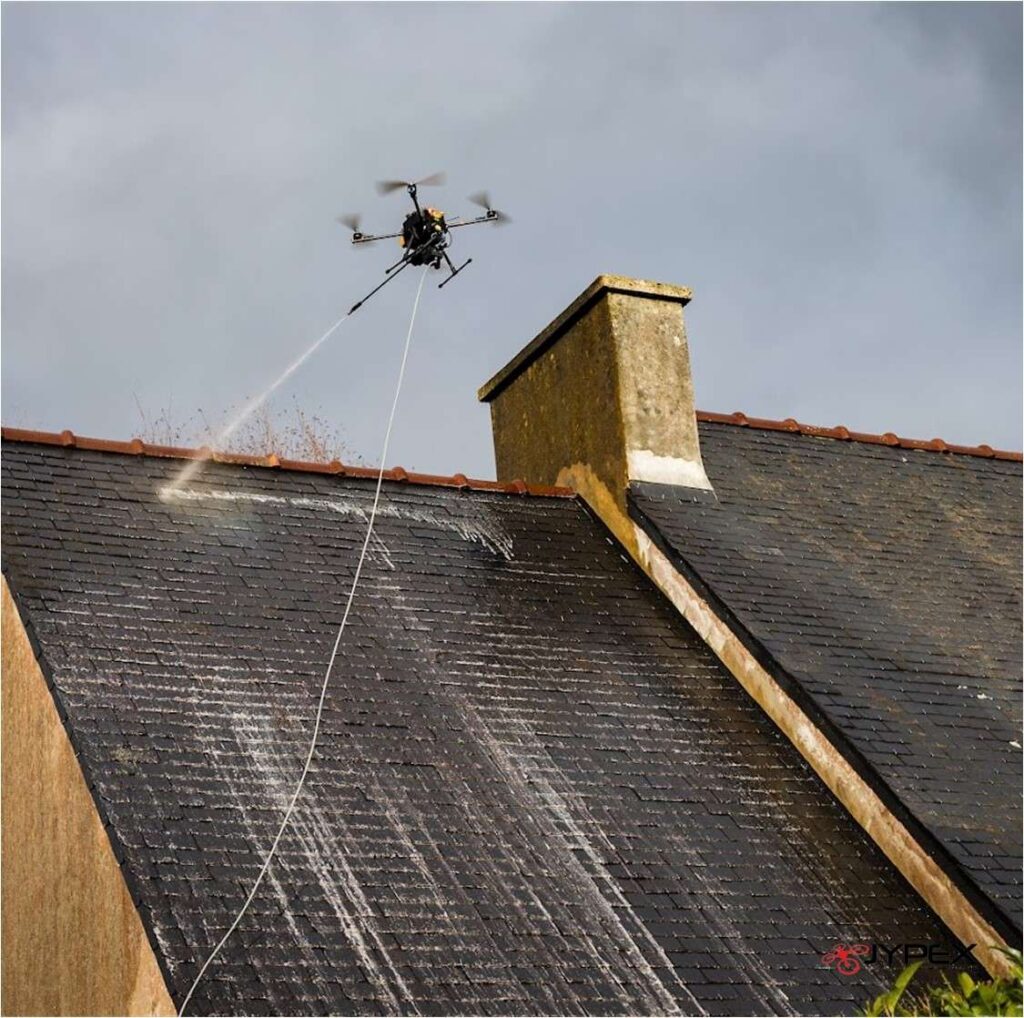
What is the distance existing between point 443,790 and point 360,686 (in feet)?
3.69

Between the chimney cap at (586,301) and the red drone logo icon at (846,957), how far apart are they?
7190 mm

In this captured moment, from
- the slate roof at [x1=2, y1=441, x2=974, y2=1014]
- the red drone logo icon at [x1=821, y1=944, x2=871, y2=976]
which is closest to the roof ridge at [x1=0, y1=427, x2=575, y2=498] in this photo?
the slate roof at [x1=2, y1=441, x2=974, y2=1014]

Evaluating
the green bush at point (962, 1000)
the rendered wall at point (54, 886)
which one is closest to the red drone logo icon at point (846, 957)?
the green bush at point (962, 1000)

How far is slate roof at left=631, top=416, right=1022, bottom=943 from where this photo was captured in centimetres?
1180

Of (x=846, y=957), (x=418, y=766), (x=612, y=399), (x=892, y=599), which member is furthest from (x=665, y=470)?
(x=846, y=957)

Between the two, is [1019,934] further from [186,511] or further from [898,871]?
[186,511]

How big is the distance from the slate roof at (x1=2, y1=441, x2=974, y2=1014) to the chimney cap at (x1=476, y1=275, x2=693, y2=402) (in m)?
2.84

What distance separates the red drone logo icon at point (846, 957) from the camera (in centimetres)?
1025

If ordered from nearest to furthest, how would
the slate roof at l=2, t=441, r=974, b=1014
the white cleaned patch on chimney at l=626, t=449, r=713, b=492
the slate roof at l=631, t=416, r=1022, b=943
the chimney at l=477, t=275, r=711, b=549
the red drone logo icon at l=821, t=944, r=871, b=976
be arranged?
1. the slate roof at l=2, t=441, r=974, b=1014
2. the red drone logo icon at l=821, t=944, r=871, b=976
3. the slate roof at l=631, t=416, r=1022, b=943
4. the white cleaned patch on chimney at l=626, t=449, r=713, b=492
5. the chimney at l=477, t=275, r=711, b=549

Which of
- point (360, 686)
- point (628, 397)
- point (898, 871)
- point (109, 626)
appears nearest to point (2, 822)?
point (109, 626)

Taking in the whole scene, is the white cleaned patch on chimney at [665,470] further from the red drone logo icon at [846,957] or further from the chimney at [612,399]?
the red drone logo icon at [846,957]

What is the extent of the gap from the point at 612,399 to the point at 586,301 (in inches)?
42.6

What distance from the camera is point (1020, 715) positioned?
1312cm

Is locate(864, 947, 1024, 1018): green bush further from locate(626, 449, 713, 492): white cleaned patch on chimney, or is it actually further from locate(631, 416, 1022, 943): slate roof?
locate(626, 449, 713, 492): white cleaned patch on chimney
